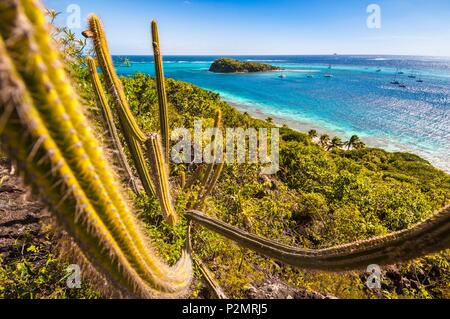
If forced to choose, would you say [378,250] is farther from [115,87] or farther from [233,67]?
[233,67]

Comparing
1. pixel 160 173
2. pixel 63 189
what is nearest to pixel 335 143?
pixel 160 173

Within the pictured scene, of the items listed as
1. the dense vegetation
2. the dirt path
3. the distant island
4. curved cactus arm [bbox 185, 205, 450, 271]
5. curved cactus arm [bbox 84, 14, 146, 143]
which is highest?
the distant island

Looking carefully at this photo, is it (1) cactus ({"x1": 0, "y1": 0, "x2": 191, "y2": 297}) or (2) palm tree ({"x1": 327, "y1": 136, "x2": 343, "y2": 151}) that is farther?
(2) palm tree ({"x1": 327, "y1": 136, "x2": 343, "y2": 151})

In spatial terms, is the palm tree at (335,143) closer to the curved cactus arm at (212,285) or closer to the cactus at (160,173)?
the curved cactus arm at (212,285)

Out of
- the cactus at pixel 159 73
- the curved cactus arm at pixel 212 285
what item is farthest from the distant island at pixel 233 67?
the curved cactus arm at pixel 212 285

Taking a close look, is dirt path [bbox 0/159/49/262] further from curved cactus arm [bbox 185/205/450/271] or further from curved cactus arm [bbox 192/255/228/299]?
curved cactus arm [bbox 185/205/450/271]

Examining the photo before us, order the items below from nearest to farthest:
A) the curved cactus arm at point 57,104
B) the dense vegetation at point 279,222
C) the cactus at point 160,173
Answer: the curved cactus arm at point 57,104 → the cactus at point 160,173 → the dense vegetation at point 279,222

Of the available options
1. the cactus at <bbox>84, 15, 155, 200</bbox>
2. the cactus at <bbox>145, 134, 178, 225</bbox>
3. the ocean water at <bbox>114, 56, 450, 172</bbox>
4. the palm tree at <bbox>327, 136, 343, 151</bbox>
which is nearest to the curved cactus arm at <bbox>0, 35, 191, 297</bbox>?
the cactus at <bbox>145, 134, 178, 225</bbox>
